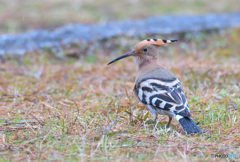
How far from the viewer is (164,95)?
3.27 metres

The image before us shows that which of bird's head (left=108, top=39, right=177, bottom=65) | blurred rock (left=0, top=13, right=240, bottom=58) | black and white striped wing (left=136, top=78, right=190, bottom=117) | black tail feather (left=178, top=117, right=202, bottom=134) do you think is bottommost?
black tail feather (left=178, top=117, right=202, bottom=134)

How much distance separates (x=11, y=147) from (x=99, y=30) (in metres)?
4.60

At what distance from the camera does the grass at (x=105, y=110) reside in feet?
9.11

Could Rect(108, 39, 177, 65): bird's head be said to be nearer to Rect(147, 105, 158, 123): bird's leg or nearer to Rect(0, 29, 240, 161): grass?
Rect(0, 29, 240, 161): grass

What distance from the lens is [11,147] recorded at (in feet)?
9.20

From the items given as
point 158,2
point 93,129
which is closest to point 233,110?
point 93,129

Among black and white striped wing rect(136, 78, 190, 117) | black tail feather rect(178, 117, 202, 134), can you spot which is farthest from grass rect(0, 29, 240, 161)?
black and white striped wing rect(136, 78, 190, 117)

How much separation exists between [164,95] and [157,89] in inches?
4.6

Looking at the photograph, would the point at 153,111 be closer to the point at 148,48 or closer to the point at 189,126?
the point at 189,126

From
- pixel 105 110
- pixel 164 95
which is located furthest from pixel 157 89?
pixel 105 110

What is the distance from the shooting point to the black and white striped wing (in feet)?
10.4

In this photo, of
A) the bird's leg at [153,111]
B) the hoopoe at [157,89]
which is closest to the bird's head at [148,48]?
the hoopoe at [157,89]

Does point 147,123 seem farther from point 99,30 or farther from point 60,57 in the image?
point 99,30

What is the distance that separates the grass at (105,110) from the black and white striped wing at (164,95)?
183mm
